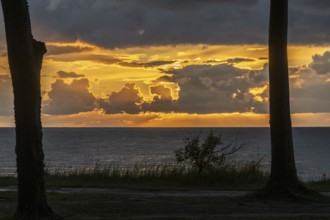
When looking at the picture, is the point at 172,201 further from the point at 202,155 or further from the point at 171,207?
the point at 202,155

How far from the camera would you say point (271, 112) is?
1773 centimetres

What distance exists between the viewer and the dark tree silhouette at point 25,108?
12.4m

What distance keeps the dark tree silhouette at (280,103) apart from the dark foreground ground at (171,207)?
824 millimetres

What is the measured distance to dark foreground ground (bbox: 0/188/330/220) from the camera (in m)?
13.9

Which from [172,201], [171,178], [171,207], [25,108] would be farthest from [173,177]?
[25,108]

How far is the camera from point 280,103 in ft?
57.4

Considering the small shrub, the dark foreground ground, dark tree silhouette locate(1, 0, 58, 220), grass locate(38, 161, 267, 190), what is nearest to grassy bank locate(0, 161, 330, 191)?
grass locate(38, 161, 267, 190)

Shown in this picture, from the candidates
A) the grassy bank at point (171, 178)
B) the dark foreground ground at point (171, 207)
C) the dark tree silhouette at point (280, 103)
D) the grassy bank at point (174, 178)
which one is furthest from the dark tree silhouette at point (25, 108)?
the grassy bank at point (171, 178)

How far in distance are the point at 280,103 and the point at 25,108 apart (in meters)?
7.84

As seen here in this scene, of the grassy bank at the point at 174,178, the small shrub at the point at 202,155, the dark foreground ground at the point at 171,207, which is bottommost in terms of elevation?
the dark foreground ground at the point at 171,207

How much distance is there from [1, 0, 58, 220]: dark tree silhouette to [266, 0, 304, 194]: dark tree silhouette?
7.40 meters

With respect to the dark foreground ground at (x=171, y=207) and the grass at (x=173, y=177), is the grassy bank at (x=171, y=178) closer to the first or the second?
the grass at (x=173, y=177)

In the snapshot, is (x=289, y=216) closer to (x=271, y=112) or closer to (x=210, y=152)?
(x=271, y=112)

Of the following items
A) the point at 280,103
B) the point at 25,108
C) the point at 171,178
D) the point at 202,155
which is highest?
the point at 280,103
